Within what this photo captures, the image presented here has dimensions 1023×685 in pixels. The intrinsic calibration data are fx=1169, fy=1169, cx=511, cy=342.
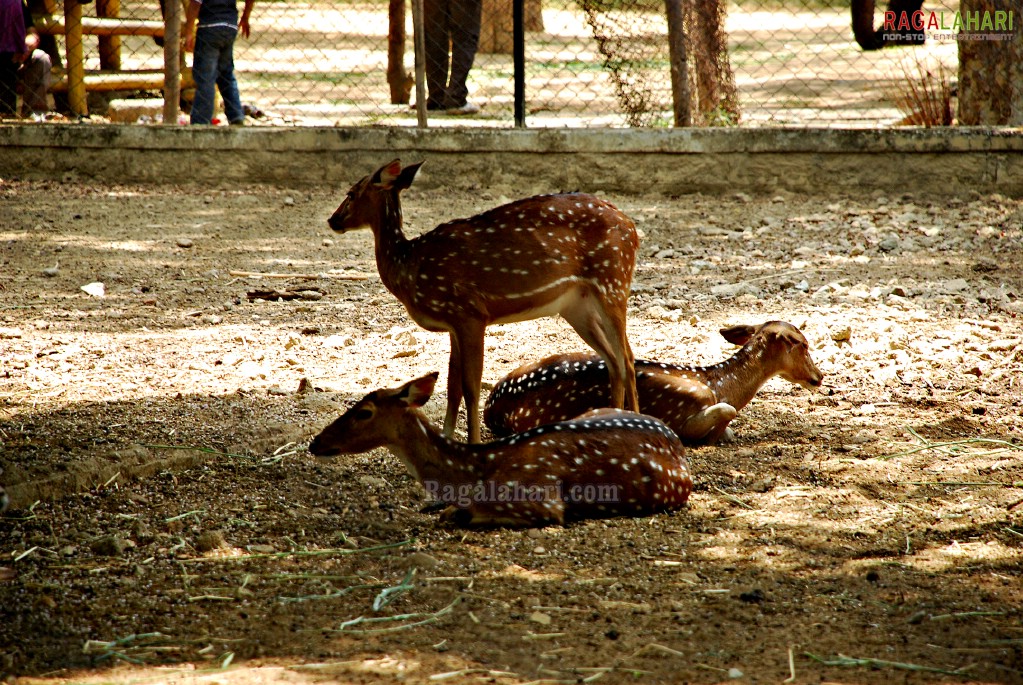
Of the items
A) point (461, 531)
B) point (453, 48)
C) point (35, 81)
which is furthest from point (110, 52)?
point (461, 531)

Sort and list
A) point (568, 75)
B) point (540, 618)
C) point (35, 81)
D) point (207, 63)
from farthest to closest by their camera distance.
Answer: point (568, 75), point (35, 81), point (207, 63), point (540, 618)

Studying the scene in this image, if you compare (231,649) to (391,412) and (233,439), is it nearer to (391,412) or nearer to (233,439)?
(391,412)

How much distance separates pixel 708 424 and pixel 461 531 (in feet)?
4.93

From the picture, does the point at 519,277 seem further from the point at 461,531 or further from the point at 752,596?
the point at 752,596

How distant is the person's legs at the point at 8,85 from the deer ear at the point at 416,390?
8.13m

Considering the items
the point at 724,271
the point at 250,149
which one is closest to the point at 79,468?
the point at 724,271

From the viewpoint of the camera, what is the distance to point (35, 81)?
12.4m

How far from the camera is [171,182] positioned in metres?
10.6

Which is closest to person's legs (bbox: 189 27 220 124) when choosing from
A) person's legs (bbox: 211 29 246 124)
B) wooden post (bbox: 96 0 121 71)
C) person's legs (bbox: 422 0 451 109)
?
person's legs (bbox: 211 29 246 124)

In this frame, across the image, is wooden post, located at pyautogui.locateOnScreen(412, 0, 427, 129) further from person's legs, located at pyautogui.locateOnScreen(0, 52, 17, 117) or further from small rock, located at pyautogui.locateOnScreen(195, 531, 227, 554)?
small rock, located at pyautogui.locateOnScreen(195, 531, 227, 554)

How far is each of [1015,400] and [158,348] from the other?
15.1 feet

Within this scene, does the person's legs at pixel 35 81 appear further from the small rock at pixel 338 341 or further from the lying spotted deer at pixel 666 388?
the lying spotted deer at pixel 666 388

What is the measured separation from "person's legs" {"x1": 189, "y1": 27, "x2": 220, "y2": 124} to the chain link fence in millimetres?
1173

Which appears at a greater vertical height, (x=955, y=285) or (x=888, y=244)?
(x=888, y=244)
